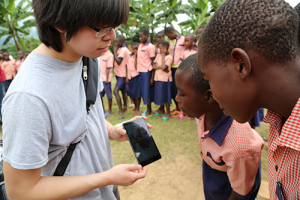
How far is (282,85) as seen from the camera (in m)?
0.71

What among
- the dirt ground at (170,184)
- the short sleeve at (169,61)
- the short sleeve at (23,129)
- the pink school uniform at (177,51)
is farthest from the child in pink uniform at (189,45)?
the short sleeve at (23,129)

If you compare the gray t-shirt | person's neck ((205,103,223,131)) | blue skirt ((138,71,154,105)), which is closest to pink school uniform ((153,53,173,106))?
blue skirt ((138,71,154,105))

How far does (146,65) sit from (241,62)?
5.21m

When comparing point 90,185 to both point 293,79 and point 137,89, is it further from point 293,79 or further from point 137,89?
point 137,89

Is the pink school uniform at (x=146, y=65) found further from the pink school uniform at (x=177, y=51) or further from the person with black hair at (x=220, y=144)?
the person with black hair at (x=220, y=144)

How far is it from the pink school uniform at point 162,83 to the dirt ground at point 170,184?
8.08 ft

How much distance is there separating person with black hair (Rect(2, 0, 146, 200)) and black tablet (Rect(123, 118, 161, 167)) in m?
0.32

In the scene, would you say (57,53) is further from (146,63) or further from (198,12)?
(198,12)

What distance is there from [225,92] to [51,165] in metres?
1.00

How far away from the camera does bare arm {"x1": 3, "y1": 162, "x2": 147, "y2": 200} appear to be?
88 cm

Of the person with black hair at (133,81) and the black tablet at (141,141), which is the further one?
the person with black hair at (133,81)

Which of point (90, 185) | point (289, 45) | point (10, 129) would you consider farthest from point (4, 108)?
point (289, 45)

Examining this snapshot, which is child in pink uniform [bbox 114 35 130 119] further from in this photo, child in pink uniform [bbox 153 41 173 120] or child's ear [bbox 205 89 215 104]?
child's ear [bbox 205 89 215 104]

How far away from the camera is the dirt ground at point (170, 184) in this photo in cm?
265
